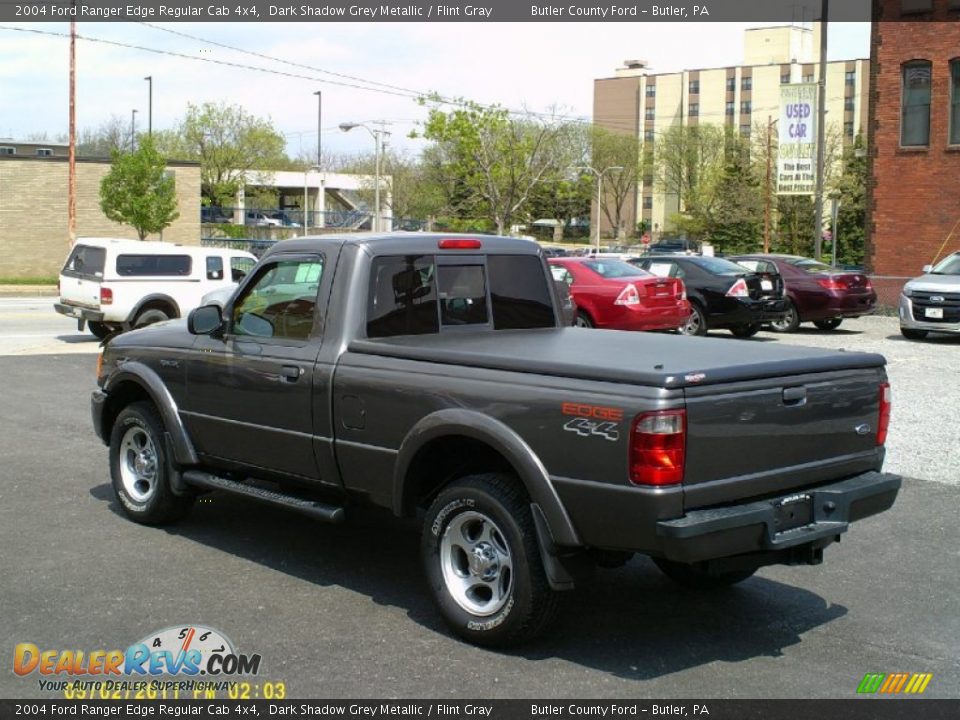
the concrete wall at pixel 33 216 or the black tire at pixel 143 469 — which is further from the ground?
the concrete wall at pixel 33 216

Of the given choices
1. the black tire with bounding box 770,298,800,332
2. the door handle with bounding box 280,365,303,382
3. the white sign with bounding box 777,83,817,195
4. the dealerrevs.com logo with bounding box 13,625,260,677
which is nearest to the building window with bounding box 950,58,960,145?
the white sign with bounding box 777,83,817,195

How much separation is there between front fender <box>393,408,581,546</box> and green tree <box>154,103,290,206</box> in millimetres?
80230

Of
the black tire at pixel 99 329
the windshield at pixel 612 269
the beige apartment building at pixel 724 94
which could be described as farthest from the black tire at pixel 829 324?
the beige apartment building at pixel 724 94

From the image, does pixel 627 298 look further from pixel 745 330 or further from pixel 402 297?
pixel 402 297

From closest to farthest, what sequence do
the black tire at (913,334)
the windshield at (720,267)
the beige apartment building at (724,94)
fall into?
the windshield at (720,267) < the black tire at (913,334) < the beige apartment building at (724,94)

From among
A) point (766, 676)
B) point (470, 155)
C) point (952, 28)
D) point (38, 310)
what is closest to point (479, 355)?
point (766, 676)

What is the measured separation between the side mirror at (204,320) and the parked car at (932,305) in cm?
1706

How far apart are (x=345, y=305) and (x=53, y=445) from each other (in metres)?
5.36

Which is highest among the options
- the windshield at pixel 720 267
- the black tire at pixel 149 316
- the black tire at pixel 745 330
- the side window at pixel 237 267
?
the windshield at pixel 720 267

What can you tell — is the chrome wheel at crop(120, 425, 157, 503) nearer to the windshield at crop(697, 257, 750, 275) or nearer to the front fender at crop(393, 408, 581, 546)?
the front fender at crop(393, 408, 581, 546)

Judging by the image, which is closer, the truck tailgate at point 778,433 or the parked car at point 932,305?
the truck tailgate at point 778,433

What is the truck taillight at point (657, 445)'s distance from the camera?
4672 millimetres

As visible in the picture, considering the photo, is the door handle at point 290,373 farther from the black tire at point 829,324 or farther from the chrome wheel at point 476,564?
the black tire at point 829,324
